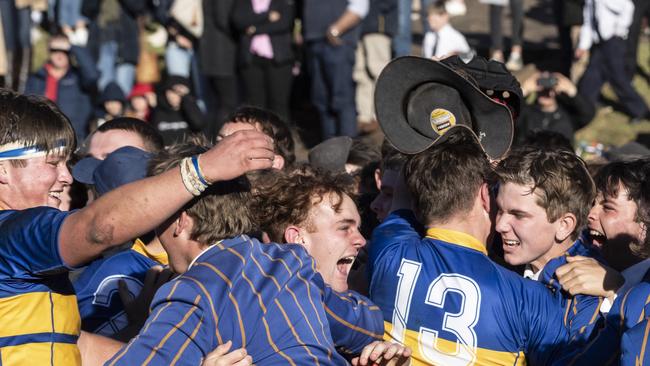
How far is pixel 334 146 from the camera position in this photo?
6.54m

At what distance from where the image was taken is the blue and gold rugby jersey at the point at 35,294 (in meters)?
3.33

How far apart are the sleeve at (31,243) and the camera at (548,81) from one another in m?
7.15

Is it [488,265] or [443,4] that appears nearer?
[488,265]

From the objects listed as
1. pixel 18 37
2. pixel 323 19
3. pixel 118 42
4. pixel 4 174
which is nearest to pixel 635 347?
pixel 4 174

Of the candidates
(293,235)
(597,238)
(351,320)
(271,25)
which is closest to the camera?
(351,320)

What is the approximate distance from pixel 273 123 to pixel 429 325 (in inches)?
87.8

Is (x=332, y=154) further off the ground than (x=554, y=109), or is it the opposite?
(x=332, y=154)

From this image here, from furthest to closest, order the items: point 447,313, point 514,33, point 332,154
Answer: point 514,33 < point 332,154 < point 447,313

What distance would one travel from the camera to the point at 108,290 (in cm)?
448

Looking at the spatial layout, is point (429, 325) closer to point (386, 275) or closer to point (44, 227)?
point (386, 275)

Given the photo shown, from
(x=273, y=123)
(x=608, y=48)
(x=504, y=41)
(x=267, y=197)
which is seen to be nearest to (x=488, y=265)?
(x=267, y=197)

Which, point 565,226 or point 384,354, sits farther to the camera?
point 565,226

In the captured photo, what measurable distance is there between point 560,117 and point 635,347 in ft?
22.7

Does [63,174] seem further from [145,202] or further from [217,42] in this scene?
[217,42]
